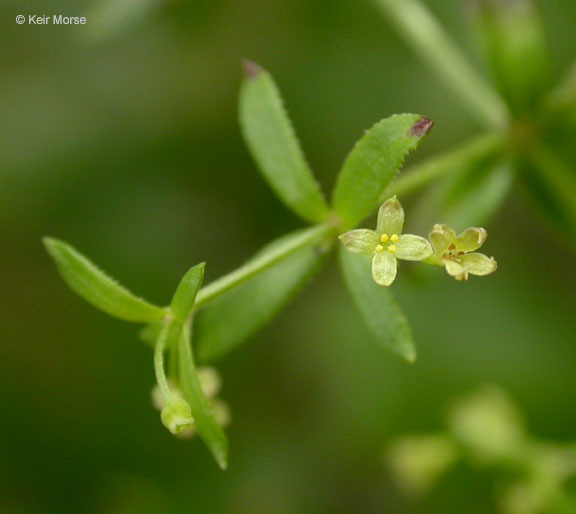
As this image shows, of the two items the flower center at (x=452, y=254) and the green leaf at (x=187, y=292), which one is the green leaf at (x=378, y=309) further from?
the green leaf at (x=187, y=292)

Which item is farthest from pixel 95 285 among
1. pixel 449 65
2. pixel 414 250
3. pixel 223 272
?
pixel 223 272

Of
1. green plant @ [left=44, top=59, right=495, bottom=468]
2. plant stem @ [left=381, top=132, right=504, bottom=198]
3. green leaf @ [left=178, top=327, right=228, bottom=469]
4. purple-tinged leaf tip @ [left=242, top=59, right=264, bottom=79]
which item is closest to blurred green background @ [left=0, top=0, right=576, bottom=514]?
plant stem @ [left=381, top=132, right=504, bottom=198]

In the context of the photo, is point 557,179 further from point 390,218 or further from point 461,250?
point 390,218

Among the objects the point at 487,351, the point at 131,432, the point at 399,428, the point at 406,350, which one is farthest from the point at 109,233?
the point at 406,350

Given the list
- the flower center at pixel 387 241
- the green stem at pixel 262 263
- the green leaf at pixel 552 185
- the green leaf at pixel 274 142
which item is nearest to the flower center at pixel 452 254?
the flower center at pixel 387 241

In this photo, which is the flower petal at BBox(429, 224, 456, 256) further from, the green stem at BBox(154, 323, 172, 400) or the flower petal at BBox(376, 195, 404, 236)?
the green stem at BBox(154, 323, 172, 400)

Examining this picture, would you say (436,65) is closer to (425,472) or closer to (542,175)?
(542,175)
